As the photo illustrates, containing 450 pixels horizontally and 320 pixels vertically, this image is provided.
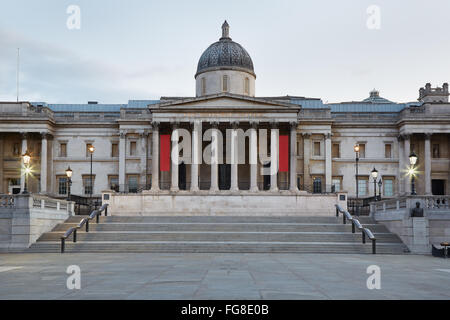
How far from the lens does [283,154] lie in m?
59.5

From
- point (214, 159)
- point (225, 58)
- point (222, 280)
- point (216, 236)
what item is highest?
point (225, 58)

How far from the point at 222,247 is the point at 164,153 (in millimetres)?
26824

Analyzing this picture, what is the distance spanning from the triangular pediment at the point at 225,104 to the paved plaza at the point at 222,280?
3427cm

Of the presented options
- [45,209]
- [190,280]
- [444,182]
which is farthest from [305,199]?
[190,280]

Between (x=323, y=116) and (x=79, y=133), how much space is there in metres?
29.6

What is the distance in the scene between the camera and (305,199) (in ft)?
180

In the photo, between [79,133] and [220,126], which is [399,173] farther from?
[79,133]

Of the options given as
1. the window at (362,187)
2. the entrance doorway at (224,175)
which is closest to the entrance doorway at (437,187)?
the window at (362,187)

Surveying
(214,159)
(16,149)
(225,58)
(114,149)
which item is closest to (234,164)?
(214,159)

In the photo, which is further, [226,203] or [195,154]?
[195,154]

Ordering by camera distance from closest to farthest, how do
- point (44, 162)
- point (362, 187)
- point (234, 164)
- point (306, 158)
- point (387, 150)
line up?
point (234, 164) < point (44, 162) < point (306, 158) < point (362, 187) < point (387, 150)

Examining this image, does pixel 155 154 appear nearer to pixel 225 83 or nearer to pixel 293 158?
pixel 225 83

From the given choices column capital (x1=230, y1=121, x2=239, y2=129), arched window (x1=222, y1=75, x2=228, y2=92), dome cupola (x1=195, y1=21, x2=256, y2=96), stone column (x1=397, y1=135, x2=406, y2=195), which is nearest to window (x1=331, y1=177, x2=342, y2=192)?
stone column (x1=397, y1=135, x2=406, y2=195)

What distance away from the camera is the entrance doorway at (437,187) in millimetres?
66188
